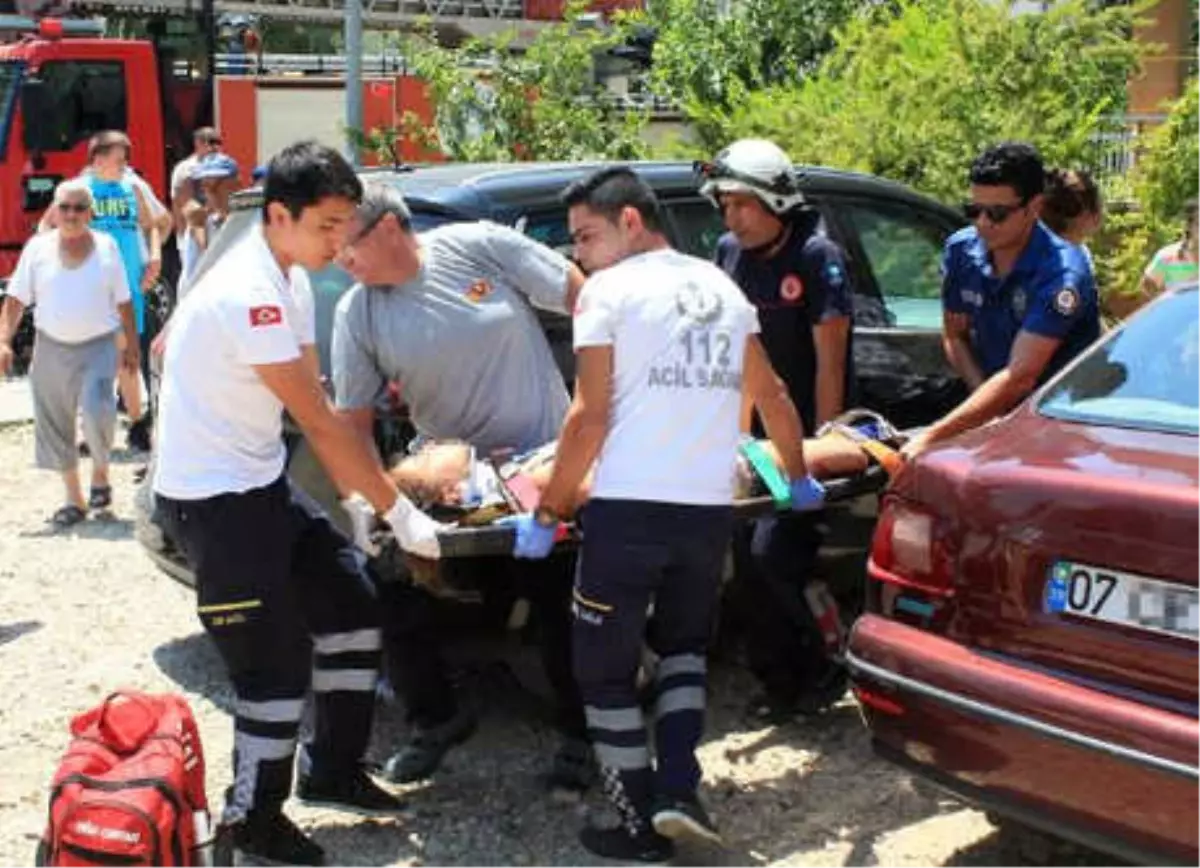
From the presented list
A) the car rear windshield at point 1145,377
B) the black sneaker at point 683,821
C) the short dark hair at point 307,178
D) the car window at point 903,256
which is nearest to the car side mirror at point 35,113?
the car window at point 903,256

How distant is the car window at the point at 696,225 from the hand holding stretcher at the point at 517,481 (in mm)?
1135

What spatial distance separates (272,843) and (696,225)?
267 centimetres

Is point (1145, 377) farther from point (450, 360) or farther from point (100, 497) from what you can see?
point (100, 497)

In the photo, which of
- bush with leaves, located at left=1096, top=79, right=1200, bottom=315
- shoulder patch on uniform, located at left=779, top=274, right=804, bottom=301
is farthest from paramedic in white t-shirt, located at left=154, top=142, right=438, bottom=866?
bush with leaves, located at left=1096, top=79, right=1200, bottom=315

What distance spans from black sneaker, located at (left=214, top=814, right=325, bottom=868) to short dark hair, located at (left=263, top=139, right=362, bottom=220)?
5.08ft

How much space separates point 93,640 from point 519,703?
6.04ft

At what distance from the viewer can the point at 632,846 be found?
3855 millimetres

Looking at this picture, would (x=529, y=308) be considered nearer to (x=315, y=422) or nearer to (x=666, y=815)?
(x=315, y=422)

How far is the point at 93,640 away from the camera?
580cm

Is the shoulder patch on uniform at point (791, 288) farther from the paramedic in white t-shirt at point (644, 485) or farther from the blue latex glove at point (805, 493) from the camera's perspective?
the paramedic in white t-shirt at point (644, 485)

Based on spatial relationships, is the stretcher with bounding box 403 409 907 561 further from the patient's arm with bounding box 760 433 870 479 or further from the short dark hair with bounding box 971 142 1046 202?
the short dark hair with bounding box 971 142 1046 202

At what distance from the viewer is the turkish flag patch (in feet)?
11.7

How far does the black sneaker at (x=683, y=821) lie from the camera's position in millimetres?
3709

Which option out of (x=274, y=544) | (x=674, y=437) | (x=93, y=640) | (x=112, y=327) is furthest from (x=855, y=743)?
(x=112, y=327)
